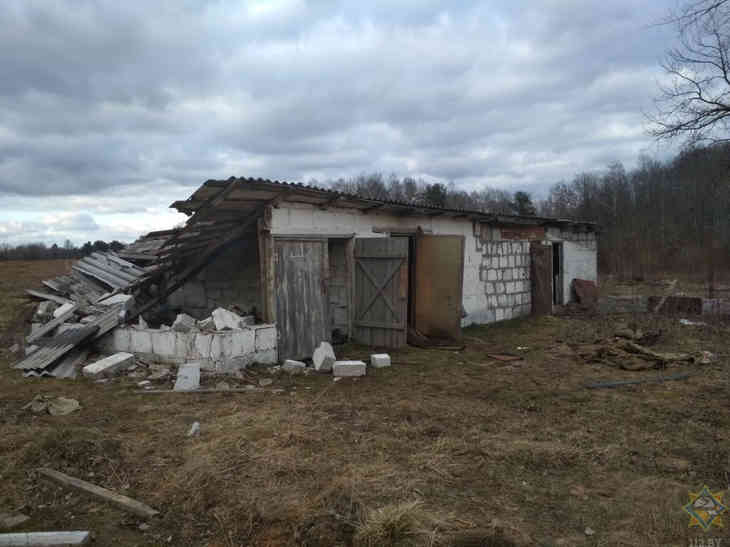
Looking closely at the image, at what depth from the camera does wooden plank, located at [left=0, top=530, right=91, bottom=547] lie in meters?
3.01

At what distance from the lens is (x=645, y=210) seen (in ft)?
113

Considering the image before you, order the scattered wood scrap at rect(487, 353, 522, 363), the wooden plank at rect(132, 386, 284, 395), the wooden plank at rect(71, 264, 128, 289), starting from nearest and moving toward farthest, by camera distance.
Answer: the wooden plank at rect(132, 386, 284, 395), the scattered wood scrap at rect(487, 353, 522, 363), the wooden plank at rect(71, 264, 128, 289)

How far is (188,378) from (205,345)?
0.65 m

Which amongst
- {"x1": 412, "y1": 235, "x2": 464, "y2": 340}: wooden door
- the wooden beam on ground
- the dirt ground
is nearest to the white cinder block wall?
{"x1": 412, "y1": 235, "x2": 464, "y2": 340}: wooden door

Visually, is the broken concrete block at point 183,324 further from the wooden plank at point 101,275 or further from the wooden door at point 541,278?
the wooden door at point 541,278

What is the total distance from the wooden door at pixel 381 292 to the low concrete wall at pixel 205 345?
2194 mm

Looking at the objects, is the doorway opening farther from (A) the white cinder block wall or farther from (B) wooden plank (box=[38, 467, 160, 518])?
(B) wooden plank (box=[38, 467, 160, 518])

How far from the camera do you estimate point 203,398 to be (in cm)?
605

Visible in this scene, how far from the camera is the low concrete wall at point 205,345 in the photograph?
693 centimetres

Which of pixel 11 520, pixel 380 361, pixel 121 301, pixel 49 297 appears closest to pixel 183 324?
pixel 121 301

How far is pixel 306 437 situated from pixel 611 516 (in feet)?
8.48

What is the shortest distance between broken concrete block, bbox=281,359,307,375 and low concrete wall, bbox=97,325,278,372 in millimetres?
416

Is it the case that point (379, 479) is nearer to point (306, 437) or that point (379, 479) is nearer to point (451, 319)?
point (306, 437)

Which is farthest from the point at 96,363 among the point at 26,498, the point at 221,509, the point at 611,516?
the point at 611,516
